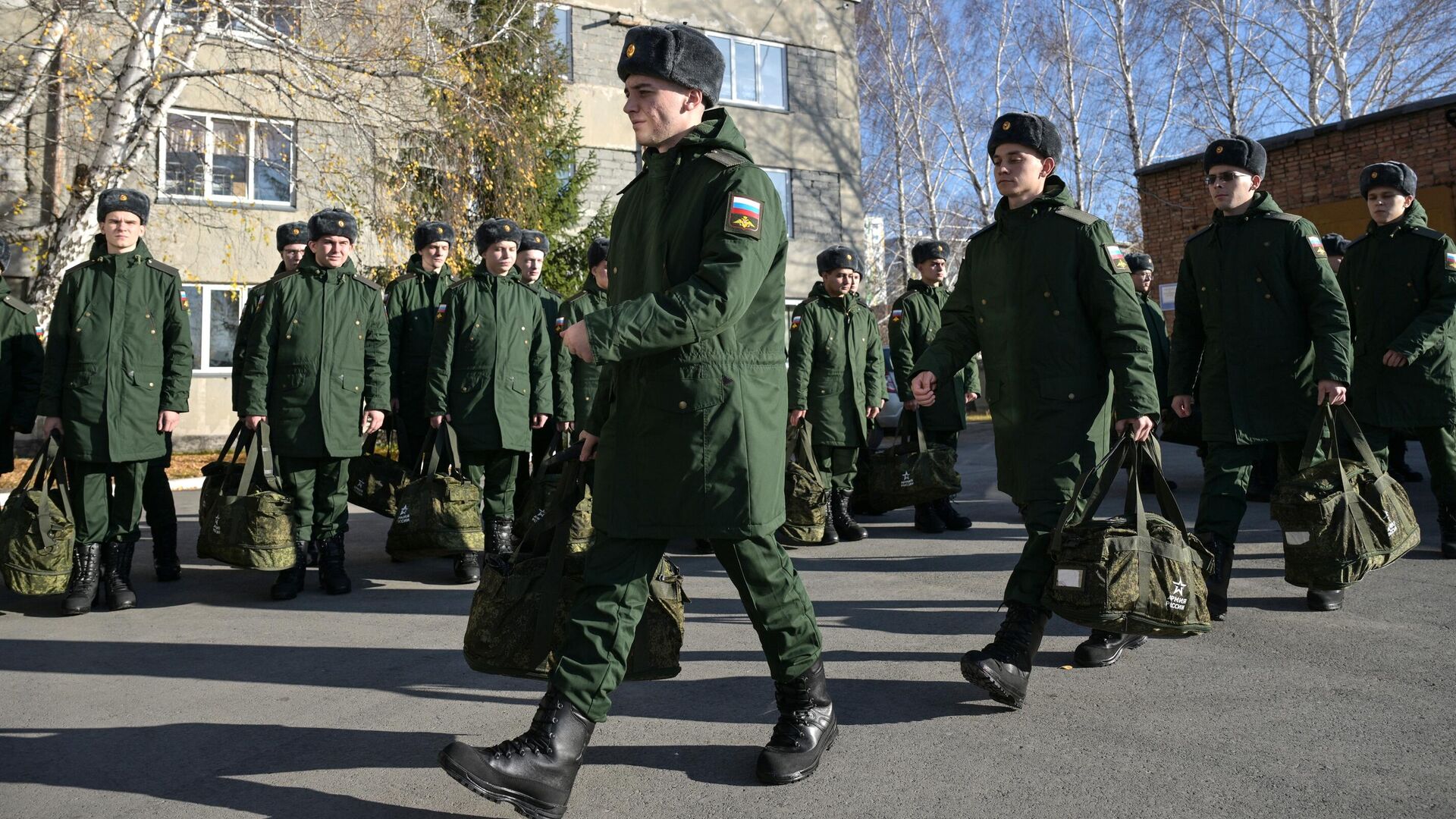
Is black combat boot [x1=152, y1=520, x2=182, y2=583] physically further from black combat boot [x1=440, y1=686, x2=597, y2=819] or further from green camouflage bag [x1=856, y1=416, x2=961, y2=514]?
black combat boot [x1=440, y1=686, x2=597, y2=819]

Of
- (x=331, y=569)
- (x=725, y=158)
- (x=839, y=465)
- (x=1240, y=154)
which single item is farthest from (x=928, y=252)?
(x=725, y=158)

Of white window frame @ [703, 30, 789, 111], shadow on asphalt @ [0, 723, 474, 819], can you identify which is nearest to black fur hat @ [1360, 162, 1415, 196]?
shadow on asphalt @ [0, 723, 474, 819]

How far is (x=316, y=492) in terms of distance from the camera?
6715 mm

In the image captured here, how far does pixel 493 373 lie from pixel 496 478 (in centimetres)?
70

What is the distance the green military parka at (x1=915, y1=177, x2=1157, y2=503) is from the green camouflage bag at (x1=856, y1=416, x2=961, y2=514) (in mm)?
3412

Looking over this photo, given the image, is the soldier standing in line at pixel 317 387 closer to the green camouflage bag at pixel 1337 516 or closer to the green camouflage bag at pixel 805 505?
the green camouflage bag at pixel 805 505

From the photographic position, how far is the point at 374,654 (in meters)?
5.05

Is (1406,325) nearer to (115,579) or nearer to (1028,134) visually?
(1028,134)

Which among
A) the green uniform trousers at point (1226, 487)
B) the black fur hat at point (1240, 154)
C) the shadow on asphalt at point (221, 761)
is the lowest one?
the shadow on asphalt at point (221, 761)

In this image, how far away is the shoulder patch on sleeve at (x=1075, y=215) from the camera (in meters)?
4.27

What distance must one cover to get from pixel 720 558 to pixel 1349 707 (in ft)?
7.42

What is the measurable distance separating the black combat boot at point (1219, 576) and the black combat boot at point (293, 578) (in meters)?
4.79

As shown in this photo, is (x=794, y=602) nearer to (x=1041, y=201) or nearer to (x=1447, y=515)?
(x=1041, y=201)

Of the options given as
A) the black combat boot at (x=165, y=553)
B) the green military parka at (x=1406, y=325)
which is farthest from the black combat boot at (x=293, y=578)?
the green military parka at (x=1406, y=325)
